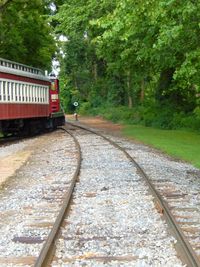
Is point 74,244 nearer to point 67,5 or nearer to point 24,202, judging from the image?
point 24,202

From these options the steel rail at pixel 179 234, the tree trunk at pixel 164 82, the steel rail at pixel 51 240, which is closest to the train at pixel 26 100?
the tree trunk at pixel 164 82

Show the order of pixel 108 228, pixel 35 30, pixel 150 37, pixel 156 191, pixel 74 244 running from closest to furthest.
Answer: pixel 74 244, pixel 108 228, pixel 156 191, pixel 150 37, pixel 35 30

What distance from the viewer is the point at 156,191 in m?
11.3

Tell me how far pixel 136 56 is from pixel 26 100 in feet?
20.8

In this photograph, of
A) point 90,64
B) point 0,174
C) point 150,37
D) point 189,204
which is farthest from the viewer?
point 90,64

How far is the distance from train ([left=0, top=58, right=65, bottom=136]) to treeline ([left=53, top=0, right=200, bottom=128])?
3283 millimetres

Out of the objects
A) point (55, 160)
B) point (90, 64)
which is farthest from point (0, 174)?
point (90, 64)

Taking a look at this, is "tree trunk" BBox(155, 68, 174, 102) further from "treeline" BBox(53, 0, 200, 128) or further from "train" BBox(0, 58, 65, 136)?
"train" BBox(0, 58, 65, 136)

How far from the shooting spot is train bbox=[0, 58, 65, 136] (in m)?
25.7

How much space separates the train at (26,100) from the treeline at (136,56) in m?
3.28

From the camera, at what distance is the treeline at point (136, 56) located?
14.0 metres

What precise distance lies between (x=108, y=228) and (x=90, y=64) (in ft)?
193

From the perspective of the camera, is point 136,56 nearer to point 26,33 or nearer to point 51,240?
point 26,33

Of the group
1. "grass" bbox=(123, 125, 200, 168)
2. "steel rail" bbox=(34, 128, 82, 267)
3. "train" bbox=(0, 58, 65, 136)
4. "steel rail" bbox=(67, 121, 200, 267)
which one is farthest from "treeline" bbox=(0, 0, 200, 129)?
"steel rail" bbox=(34, 128, 82, 267)
